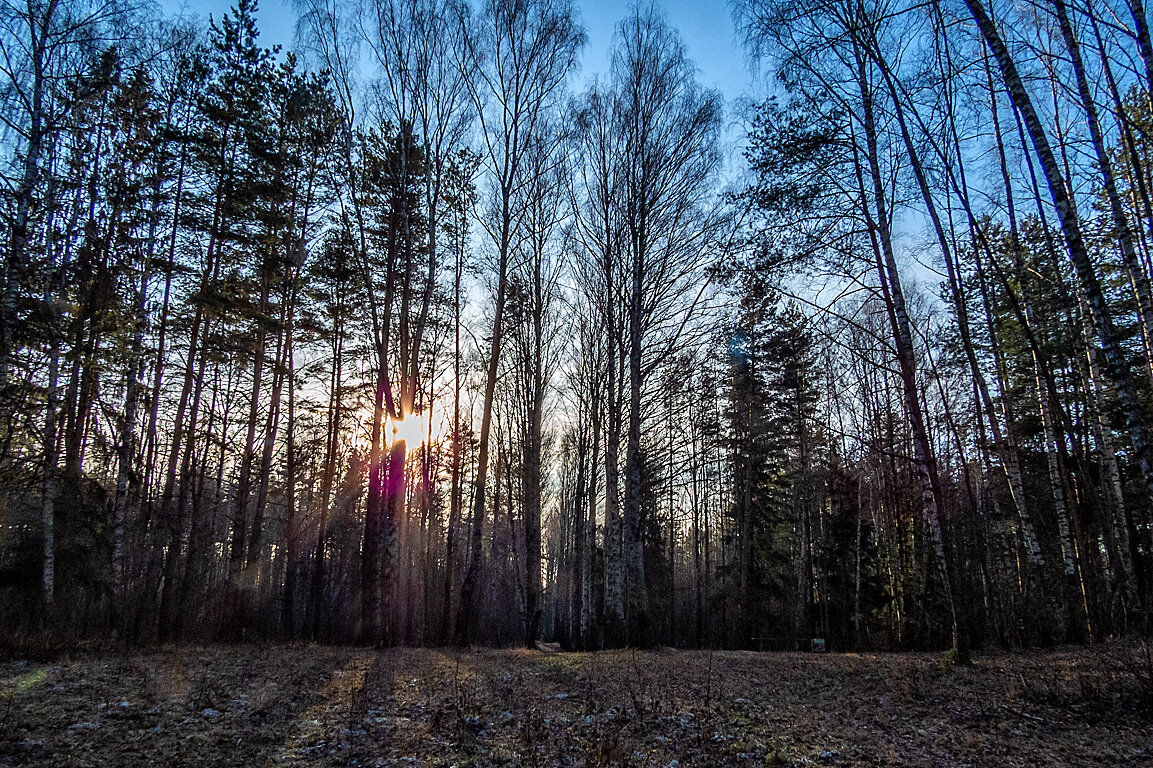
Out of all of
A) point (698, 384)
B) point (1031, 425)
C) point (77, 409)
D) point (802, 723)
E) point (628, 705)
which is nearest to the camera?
point (802, 723)

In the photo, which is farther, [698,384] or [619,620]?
[698,384]

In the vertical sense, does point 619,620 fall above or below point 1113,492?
below

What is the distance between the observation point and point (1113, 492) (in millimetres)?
10953

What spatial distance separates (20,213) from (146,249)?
4.25m

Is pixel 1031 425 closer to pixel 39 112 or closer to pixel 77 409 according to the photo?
pixel 39 112

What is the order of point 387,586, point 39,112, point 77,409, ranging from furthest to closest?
point 77,409 < point 387,586 < point 39,112

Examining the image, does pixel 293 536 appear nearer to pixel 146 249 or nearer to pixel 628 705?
pixel 146 249

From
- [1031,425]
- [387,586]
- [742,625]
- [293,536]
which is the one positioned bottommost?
[742,625]

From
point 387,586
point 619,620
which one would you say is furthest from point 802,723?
point 387,586

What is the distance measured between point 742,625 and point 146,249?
69.7 feet

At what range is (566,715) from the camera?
5.47m

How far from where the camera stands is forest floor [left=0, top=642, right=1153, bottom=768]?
13.3 feet

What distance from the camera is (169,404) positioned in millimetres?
14312

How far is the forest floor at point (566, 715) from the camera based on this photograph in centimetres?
405
